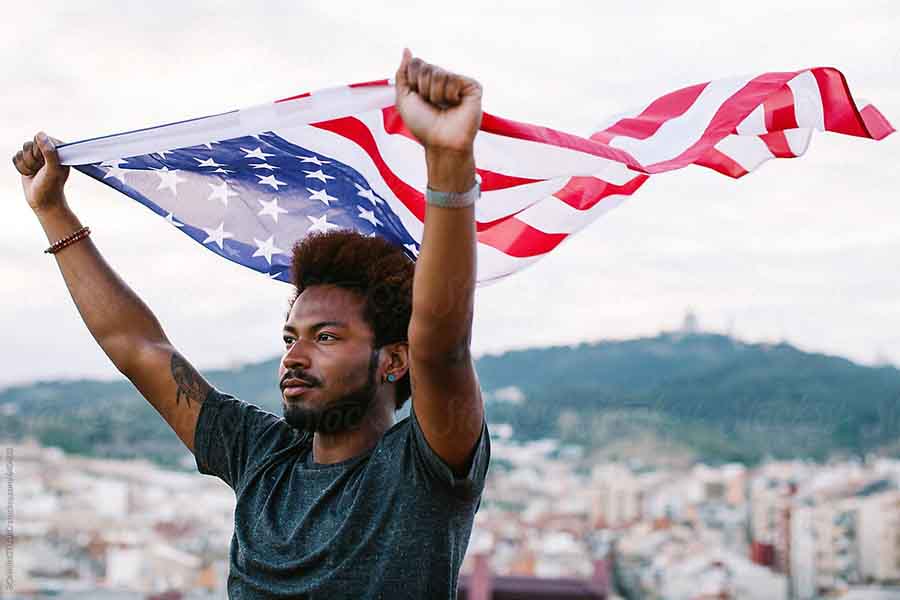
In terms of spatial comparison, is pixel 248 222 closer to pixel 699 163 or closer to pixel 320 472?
pixel 320 472

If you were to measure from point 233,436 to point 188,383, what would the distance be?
15 centimetres

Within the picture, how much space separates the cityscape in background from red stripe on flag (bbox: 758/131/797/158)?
17255mm

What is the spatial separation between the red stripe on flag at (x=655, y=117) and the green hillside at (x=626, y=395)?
3634mm

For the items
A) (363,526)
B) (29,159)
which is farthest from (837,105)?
(29,159)

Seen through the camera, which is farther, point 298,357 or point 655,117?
point 655,117

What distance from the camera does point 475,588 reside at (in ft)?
47.3

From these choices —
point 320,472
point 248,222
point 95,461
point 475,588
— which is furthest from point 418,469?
point 95,461

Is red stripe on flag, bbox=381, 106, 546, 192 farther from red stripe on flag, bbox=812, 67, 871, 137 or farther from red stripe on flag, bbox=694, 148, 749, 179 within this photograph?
red stripe on flag, bbox=812, 67, 871, 137

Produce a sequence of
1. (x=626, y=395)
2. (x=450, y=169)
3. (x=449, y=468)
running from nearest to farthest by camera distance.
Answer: (x=450, y=169), (x=449, y=468), (x=626, y=395)

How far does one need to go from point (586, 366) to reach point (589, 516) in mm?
21155

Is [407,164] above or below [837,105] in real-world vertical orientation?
below

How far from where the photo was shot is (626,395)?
9477 mm

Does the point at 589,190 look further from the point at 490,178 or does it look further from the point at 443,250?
the point at 443,250

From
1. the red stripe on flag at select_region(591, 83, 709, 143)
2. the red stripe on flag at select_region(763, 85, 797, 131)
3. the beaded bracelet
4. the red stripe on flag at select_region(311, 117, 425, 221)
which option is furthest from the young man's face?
the red stripe on flag at select_region(763, 85, 797, 131)
